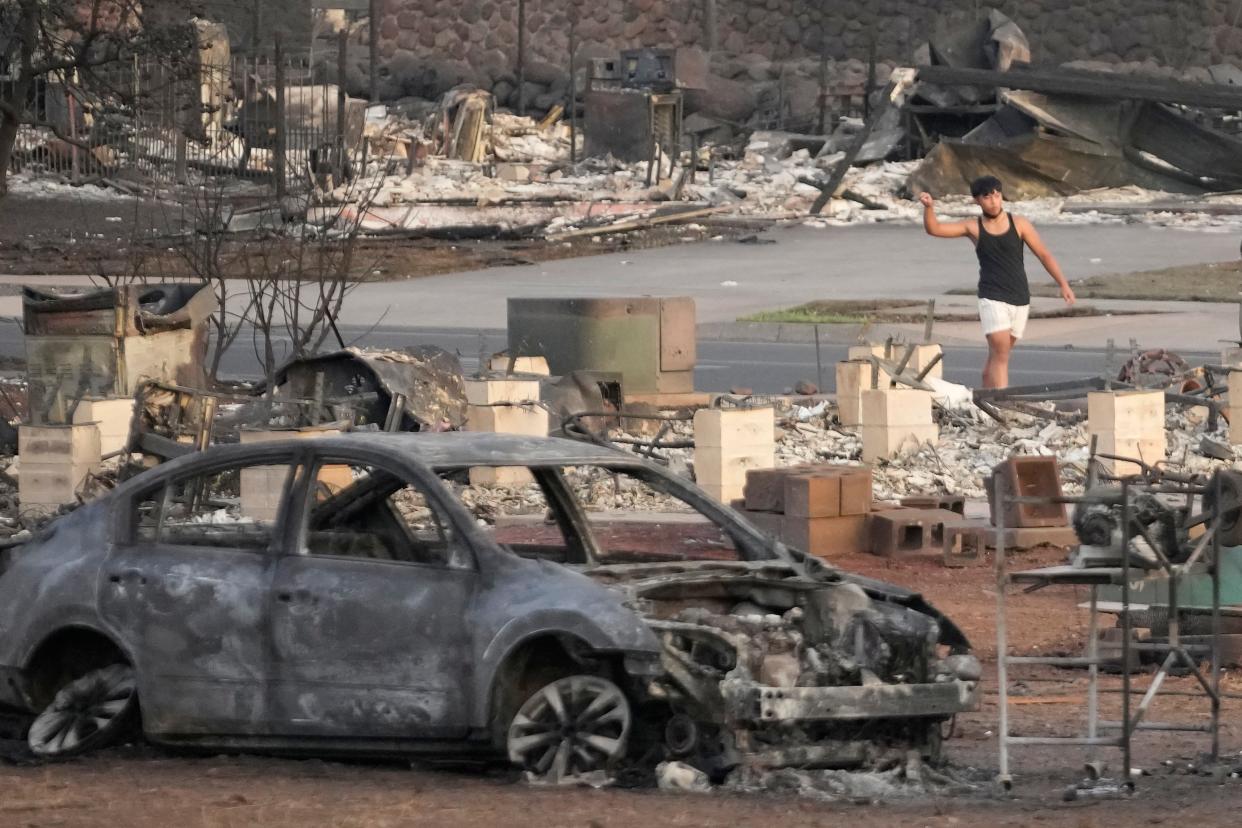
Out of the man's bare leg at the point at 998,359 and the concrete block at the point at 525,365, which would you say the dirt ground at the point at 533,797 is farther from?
the man's bare leg at the point at 998,359

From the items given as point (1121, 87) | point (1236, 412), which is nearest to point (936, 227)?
point (1236, 412)

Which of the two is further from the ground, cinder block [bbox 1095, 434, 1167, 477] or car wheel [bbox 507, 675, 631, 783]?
cinder block [bbox 1095, 434, 1167, 477]

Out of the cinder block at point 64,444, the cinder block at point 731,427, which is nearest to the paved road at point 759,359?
the cinder block at point 731,427

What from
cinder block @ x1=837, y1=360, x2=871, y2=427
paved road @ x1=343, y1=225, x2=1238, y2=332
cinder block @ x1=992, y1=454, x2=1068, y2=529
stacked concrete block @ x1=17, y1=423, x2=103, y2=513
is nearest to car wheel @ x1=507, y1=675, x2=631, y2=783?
cinder block @ x1=992, y1=454, x2=1068, y2=529

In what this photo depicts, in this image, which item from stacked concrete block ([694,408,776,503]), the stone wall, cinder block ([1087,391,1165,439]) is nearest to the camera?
stacked concrete block ([694,408,776,503])

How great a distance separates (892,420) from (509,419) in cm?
238

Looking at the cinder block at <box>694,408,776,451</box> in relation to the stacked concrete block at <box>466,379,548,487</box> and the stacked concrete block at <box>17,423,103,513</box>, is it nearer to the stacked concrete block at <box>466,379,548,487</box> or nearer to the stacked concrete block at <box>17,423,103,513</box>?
the stacked concrete block at <box>466,379,548,487</box>

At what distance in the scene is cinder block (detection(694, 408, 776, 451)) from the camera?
13.2 metres

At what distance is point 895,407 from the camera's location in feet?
48.0

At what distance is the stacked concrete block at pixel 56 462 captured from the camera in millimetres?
12883

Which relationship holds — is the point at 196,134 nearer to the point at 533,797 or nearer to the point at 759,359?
the point at 759,359

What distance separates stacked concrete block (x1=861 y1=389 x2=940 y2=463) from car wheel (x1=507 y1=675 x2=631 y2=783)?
7.56 meters

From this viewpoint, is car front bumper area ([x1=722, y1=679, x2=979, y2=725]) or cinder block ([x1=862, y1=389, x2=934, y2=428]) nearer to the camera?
car front bumper area ([x1=722, y1=679, x2=979, y2=725])

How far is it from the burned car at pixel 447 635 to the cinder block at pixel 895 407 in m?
6.25
